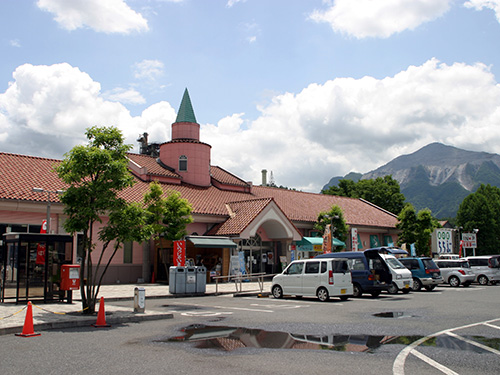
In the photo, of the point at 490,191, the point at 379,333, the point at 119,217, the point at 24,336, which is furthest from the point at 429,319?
the point at 490,191

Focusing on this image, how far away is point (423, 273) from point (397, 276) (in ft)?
11.7

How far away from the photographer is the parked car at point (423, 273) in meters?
25.3

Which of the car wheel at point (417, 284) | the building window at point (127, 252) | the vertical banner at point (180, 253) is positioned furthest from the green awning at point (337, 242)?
the building window at point (127, 252)

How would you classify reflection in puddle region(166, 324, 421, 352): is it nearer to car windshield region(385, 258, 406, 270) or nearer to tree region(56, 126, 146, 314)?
tree region(56, 126, 146, 314)

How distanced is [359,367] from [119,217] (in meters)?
9.23

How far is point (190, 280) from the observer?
894 inches

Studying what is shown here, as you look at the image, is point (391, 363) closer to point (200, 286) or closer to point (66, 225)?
point (66, 225)

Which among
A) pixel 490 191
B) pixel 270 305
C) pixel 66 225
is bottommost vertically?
pixel 270 305

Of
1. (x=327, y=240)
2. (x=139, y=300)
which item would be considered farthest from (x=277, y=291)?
(x=327, y=240)

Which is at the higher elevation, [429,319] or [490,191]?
[490,191]

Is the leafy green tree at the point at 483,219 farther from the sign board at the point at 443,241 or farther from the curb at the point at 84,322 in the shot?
the curb at the point at 84,322

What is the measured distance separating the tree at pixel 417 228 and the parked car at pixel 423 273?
60.3ft

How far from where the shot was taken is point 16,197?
2494cm

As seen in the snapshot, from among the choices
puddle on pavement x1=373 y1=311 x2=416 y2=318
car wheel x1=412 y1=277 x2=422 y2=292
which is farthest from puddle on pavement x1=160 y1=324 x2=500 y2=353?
car wheel x1=412 y1=277 x2=422 y2=292
